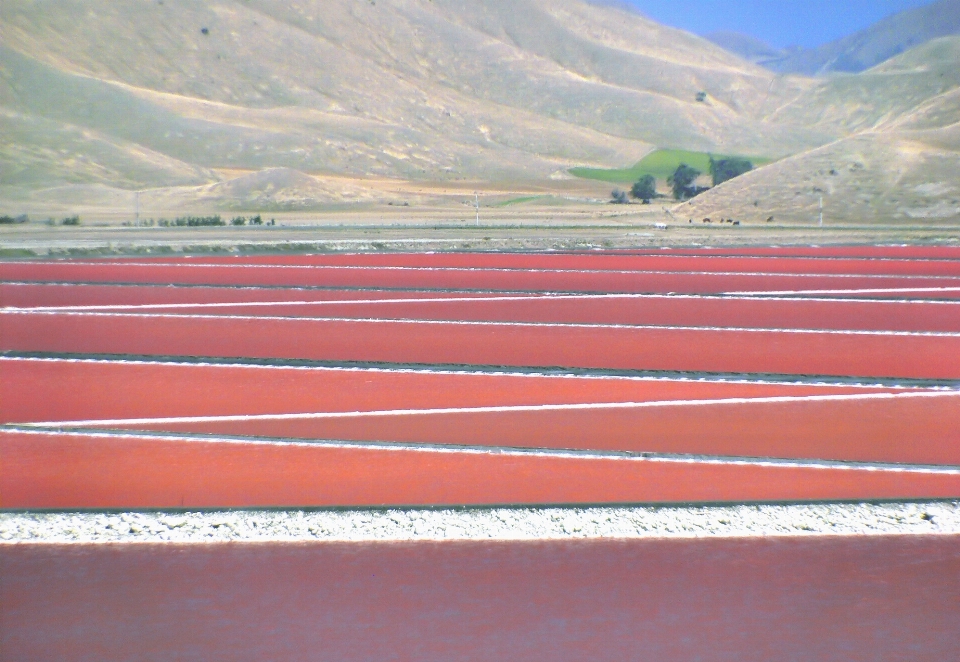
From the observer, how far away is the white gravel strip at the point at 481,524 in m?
4.54

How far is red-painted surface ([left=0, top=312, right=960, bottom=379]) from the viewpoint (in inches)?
277

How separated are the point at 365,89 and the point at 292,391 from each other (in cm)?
7532

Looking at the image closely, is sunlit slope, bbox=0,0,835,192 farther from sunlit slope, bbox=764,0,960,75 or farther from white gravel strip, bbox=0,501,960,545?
white gravel strip, bbox=0,501,960,545

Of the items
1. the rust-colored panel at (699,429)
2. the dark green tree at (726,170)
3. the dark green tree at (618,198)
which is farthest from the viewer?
the dark green tree at (726,170)

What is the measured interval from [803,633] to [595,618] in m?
0.74

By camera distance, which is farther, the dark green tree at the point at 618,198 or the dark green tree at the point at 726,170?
the dark green tree at the point at 726,170

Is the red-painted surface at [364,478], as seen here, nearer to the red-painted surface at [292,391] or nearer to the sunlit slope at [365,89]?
the red-painted surface at [292,391]

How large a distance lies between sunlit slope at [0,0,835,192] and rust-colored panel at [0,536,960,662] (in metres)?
43.0

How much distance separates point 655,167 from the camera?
6994cm

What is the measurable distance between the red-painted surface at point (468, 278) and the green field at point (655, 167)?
155 feet

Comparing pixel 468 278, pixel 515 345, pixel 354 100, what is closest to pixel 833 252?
pixel 468 278

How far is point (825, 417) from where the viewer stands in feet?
18.9

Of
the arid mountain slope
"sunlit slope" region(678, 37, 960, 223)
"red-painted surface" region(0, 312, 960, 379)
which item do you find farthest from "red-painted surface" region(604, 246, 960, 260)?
the arid mountain slope

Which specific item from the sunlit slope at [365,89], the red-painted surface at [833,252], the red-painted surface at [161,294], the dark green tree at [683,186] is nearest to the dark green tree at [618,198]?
the dark green tree at [683,186]
